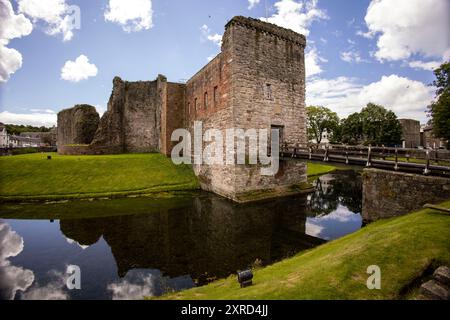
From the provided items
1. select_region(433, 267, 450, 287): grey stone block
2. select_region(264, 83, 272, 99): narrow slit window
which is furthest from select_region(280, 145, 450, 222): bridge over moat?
select_region(264, 83, 272, 99): narrow slit window

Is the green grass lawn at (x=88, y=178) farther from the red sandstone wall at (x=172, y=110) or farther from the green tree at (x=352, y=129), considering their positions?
the green tree at (x=352, y=129)

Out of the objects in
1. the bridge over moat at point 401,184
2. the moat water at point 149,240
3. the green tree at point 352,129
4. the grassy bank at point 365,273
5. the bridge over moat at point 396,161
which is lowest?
the moat water at point 149,240

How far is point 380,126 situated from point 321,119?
1599 cm

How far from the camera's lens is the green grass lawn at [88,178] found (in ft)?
61.1

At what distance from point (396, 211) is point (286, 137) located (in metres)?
11.1

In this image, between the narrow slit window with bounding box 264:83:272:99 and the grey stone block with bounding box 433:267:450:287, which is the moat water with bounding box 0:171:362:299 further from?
the narrow slit window with bounding box 264:83:272:99

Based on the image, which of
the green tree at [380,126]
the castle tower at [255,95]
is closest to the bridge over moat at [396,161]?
the castle tower at [255,95]

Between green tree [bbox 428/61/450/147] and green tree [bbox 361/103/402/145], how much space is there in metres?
17.9

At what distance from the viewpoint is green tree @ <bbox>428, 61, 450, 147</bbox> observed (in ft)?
91.3

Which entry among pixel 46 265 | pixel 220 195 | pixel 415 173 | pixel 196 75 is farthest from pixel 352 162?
pixel 196 75

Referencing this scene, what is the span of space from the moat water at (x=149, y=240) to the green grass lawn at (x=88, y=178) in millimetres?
2191

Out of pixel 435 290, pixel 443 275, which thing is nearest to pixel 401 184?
pixel 443 275

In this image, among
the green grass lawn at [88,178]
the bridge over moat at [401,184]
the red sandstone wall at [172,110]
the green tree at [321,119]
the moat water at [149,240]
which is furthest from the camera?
the green tree at [321,119]
